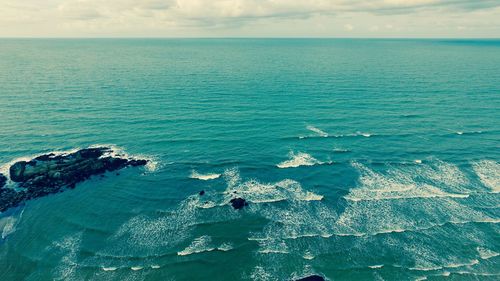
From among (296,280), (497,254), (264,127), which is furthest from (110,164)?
(497,254)

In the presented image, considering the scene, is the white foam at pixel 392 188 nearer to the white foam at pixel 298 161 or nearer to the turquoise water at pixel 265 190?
the turquoise water at pixel 265 190

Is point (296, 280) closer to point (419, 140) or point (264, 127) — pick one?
point (264, 127)

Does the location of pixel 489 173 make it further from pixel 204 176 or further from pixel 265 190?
pixel 204 176

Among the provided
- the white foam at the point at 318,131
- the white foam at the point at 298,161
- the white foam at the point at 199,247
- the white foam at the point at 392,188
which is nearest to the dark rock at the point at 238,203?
the white foam at the point at 199,247

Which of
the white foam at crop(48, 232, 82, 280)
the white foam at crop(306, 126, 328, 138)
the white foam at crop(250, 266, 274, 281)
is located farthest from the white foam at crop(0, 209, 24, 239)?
the white foam at crop(306, 126, 328, 138)

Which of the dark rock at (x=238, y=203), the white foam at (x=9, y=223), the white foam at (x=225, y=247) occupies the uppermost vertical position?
the dark rock at (x=238, y=203)

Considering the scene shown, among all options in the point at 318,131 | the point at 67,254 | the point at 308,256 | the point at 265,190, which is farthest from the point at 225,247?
the point at 318,131

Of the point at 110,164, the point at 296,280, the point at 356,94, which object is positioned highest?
the point at 356,94
